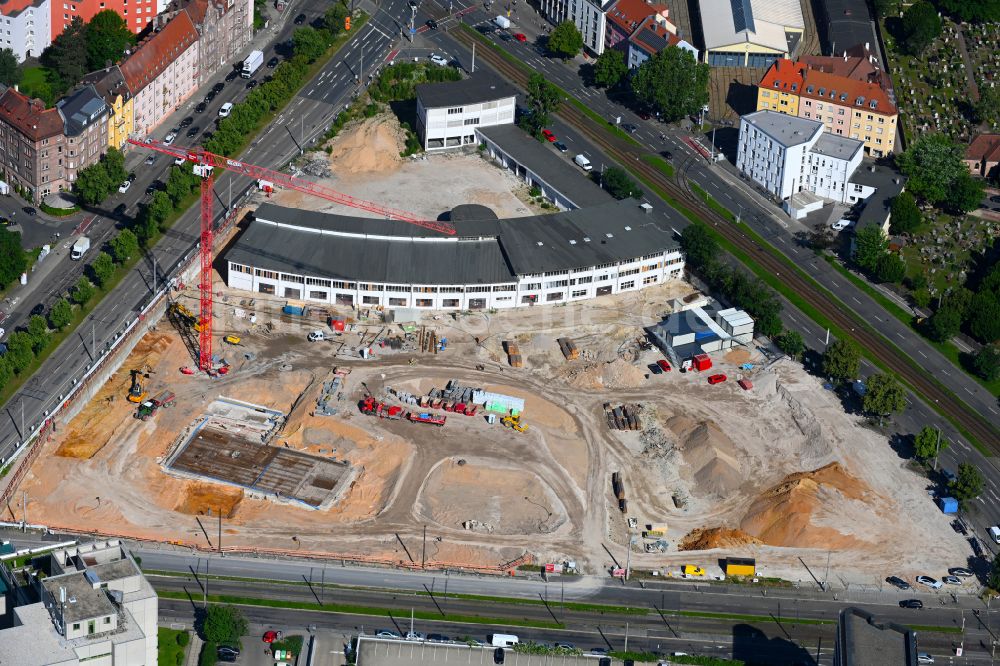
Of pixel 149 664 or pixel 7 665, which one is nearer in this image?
pixel 7 665

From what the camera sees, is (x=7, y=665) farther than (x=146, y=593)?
No

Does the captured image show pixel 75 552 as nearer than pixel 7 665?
No
